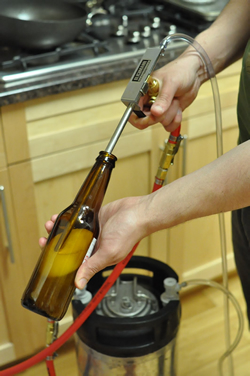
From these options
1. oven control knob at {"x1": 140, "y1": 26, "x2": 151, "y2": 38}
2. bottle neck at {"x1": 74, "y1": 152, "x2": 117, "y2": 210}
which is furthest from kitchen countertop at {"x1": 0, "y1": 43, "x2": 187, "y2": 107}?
bottle neck at {"x1": 74, "y1": 152, "x2": 117, "y2": 210}

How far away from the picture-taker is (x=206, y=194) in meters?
0.60

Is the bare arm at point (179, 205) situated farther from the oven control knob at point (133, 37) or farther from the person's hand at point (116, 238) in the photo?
the oven control knob at point (133, 37)

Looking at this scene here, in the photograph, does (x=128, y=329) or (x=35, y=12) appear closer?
(x=128, y=329)

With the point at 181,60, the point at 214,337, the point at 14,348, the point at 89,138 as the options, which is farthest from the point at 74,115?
the point at 214,337

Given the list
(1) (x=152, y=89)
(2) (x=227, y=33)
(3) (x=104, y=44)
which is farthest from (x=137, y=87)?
(3) (x=104, y=44)

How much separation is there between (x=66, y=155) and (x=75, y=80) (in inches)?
7.4

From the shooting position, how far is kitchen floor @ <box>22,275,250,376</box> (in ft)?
4.44

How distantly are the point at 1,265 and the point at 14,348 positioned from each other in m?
0.29

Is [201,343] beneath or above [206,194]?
beneath

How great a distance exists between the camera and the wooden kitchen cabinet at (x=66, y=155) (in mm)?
1065

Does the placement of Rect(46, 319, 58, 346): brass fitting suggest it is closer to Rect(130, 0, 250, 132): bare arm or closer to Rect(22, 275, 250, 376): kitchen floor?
Rect(130, 0, 250, 132): bare arm

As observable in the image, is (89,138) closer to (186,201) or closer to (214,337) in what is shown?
(186,201)

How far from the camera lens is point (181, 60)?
83 cm

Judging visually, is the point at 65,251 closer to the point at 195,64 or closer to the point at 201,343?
the point at 195,64
